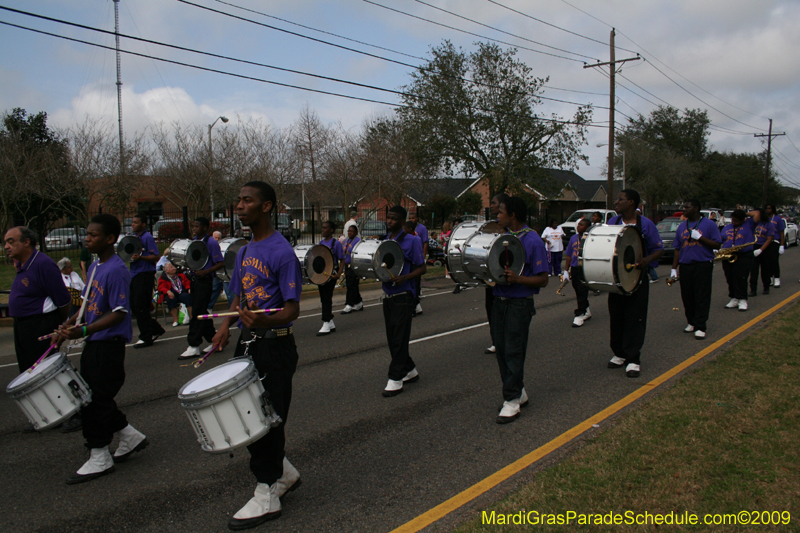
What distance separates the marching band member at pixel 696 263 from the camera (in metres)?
8.27

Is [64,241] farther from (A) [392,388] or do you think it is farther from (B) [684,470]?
(B) [684,470]

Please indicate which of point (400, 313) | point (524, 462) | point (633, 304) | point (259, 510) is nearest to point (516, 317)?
point (524, 462)

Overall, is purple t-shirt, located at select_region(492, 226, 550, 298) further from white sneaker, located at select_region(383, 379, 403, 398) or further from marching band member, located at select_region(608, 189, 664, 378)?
marching band member, located at select_region(608, 189, 664, 378)

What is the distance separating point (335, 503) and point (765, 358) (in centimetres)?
557

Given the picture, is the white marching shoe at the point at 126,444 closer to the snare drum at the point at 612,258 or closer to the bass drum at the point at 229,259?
the bass drum at the point at 229,259

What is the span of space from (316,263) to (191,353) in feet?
7.88

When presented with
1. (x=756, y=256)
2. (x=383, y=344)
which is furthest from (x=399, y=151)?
(x=383, y=344)

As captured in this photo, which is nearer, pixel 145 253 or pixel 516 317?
pixel 516 317

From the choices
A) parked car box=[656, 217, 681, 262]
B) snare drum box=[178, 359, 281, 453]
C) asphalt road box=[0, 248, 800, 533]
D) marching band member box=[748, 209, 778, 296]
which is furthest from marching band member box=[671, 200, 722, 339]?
parked car box=[656, 217, 681, 262]

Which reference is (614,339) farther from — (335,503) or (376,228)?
(376,228)

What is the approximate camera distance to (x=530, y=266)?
511cm

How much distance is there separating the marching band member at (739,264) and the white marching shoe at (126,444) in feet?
34.0

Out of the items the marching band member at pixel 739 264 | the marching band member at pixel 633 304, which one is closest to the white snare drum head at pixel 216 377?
the marching band member at pixel 633 304

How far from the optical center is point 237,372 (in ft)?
10.6
